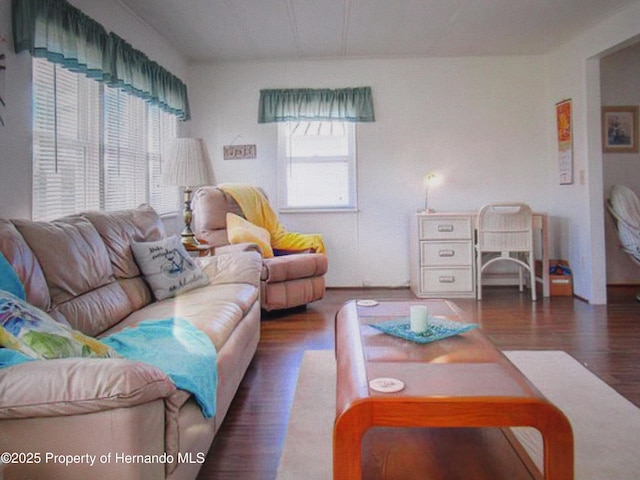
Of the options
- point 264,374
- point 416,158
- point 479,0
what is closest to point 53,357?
point 264,374

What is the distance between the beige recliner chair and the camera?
416cm

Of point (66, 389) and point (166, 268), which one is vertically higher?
point (166, 268)

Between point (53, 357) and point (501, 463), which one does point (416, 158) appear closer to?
point (501, 463)

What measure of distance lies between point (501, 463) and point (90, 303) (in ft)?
5.79

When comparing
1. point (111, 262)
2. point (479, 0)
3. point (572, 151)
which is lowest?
point (111, 262)

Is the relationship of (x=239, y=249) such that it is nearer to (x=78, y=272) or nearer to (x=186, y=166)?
(x=186, y=166)

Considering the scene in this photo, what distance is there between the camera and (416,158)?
5465mm

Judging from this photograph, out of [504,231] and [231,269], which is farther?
[504,231]

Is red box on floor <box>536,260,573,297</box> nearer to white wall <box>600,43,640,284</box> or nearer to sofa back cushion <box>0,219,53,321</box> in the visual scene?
white wall <box>600,43,640,284</box>

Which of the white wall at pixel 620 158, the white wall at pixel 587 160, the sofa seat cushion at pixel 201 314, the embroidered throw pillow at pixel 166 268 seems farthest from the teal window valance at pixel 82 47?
the white wall at pixel 620 158

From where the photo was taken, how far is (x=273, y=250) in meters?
4.84

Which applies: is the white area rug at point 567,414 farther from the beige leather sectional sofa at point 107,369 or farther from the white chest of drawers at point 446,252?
the white chest of drawers at point 446,252

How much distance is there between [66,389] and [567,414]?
2.04 metres

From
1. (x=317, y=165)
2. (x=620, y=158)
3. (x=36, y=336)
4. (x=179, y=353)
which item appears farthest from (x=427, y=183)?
(x=36, y=336)
